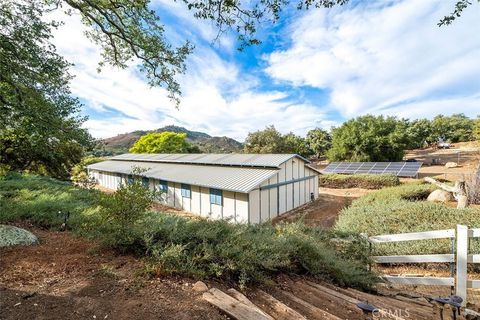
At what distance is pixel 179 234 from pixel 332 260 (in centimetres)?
252

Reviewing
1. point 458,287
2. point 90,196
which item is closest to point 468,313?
point 458,287

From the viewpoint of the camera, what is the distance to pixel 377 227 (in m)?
6.59

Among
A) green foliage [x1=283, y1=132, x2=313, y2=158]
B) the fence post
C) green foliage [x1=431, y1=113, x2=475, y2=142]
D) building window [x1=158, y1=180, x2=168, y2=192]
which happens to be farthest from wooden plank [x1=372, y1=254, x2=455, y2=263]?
green foliage [x1=431, y1=113, x2=475, y2=142]

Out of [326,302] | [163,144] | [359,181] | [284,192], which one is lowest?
[359,181]

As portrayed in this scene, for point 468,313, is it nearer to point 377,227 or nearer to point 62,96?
point 377,227

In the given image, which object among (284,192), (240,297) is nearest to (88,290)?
(240,297)

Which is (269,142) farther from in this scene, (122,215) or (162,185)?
(122,215)

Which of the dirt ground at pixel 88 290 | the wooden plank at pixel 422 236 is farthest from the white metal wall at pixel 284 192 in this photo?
the dirt ground at pixel 88 290

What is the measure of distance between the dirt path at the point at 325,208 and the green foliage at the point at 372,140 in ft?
34.3

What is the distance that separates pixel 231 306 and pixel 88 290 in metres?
1.50

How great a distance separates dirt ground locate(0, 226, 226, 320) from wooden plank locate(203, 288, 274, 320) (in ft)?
0.21

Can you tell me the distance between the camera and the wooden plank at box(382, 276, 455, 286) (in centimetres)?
378

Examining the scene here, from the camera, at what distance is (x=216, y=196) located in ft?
43.4

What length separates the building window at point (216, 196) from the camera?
13073mm
